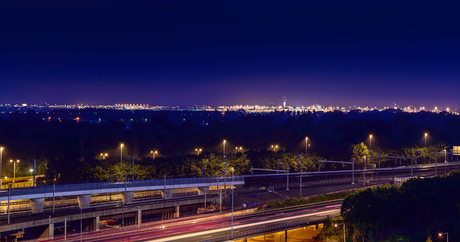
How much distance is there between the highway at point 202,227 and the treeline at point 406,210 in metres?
3.14

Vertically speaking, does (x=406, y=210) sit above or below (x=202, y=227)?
above

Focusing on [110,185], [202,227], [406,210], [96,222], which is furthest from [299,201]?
[96,222]

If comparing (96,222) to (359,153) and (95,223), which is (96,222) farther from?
(359,153)

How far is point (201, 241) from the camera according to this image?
26.4 m

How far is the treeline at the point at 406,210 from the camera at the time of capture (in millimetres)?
33875

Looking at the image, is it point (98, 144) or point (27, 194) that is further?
point (98, 144)

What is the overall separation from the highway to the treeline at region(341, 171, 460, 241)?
124 inches

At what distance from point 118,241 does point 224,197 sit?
19.2 metres

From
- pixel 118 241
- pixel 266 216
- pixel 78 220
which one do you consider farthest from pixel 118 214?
pixel 266 216

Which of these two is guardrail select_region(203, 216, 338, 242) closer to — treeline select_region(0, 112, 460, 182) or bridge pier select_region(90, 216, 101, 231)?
bridge pier select_region(90, 216, 101, 231)

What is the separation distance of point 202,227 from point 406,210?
19473 mm

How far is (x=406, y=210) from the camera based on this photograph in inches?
1449

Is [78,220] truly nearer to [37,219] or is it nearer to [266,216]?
[37,219]

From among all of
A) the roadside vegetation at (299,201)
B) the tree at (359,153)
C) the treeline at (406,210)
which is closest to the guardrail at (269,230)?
the treeline at (406,210)
